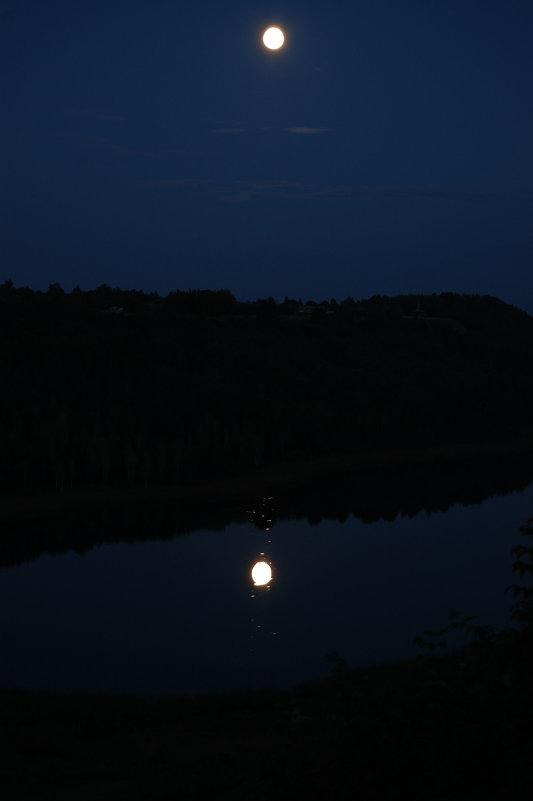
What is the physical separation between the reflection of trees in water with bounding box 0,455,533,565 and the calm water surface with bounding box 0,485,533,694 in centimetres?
213

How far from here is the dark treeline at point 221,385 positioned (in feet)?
186

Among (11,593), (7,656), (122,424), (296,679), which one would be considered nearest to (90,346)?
(122,424)

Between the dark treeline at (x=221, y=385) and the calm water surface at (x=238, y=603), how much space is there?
47.6 feet

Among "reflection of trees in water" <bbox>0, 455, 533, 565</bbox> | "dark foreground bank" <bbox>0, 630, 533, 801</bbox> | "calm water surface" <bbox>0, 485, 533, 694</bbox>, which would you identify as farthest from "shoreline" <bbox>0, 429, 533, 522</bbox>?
"dark foreground bank" <bbox>0, 630, 533, 801</bbox>

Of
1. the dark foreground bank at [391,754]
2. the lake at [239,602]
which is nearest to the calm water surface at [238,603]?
the lake at [239,602]

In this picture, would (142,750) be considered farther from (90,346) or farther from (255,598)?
(90,346)

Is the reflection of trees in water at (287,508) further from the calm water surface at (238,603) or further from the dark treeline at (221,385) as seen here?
the dark treeline at (221,385)

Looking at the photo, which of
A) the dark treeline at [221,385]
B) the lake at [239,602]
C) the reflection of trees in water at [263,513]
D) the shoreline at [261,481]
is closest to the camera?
the lake at [239,602]

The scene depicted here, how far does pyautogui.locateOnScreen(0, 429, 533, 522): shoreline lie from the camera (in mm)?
49188

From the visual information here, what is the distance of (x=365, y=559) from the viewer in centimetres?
3884

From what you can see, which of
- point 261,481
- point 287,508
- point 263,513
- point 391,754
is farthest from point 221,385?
point 391,754

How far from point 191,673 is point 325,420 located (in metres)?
47.5

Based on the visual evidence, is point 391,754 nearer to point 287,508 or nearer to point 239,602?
point 239,602

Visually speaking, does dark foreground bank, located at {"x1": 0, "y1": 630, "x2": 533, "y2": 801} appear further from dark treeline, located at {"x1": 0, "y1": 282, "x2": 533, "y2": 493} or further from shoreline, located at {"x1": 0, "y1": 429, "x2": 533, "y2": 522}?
dark treeline, located at {"x1": 0, "y1": 282, "x2": 533, "y2": 493}
